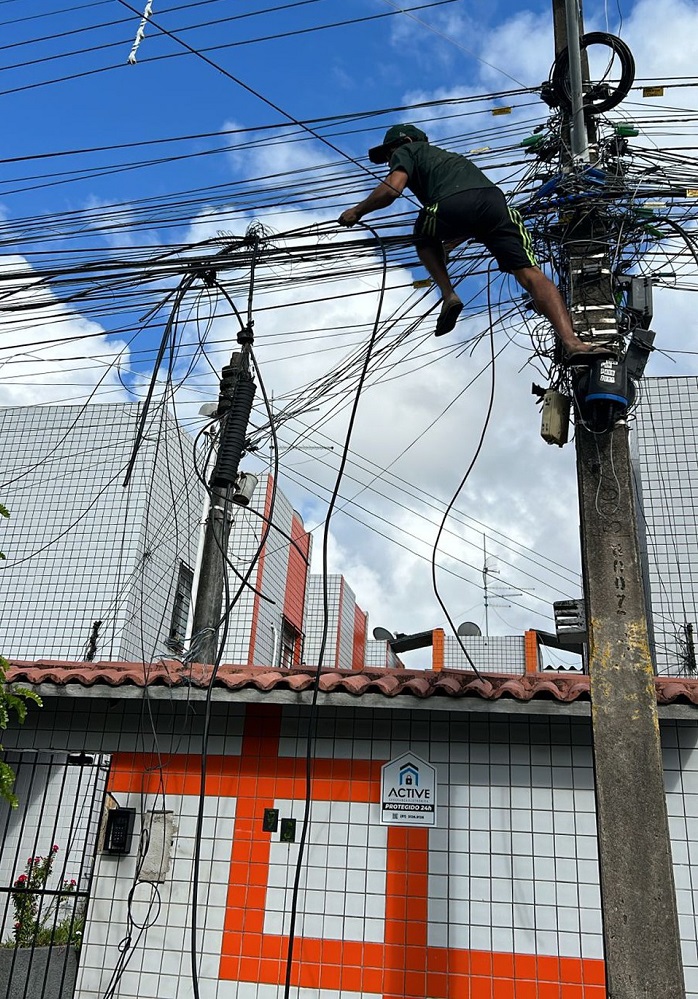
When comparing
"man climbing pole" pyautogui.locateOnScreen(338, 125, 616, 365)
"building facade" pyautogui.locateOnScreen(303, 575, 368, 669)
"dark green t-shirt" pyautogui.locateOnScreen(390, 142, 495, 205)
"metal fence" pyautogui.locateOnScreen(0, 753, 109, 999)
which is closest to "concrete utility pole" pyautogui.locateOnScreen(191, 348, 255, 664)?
"metal fence" pyautogui.locateOnScreen(0, 753, 109, 999)

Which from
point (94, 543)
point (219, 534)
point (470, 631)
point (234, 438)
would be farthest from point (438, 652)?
point (234, 438)

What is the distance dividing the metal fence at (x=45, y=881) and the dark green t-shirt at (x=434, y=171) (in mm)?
5347

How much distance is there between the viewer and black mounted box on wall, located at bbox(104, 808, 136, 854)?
6766mm

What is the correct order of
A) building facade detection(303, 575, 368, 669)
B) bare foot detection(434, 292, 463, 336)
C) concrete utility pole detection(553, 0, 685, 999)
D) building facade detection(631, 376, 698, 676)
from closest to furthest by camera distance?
1. concrete utility pole detection(553, 0, 685, 999)
2. bare foot detection(434, 292, 463, 336)
3. building facade detection(631, 376, 698, 676)
4. building facade detection(303, 575, 368, 669)

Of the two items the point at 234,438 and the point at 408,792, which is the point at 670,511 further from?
the point at 234,438

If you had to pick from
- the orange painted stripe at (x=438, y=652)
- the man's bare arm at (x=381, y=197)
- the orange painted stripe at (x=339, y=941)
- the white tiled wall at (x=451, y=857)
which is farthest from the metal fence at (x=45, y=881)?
the orange painted stripe at (x=438, y=652)

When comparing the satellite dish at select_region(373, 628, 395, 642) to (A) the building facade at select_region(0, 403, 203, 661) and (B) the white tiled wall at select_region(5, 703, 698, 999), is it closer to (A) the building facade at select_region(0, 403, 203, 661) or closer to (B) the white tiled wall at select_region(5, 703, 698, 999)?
(A) the building facade at select_region(0, 403, 203, 661)

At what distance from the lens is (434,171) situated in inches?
194

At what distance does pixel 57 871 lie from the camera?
9.21 metres

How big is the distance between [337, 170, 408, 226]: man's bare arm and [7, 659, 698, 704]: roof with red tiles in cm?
341

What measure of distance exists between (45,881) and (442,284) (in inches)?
270

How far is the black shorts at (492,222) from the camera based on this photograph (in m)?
4.82

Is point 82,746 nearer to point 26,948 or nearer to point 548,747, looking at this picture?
point 26,948

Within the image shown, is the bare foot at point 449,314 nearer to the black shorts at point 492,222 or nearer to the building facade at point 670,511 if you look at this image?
the black shorts at point 492,222
